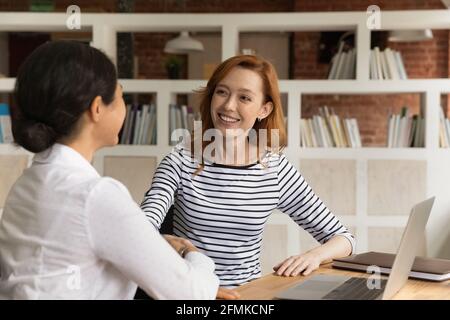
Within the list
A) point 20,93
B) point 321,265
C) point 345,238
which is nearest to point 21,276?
point 20,93

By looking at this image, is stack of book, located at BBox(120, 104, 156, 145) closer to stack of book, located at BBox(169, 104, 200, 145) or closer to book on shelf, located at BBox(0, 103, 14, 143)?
stack of book, located at BBox(169, 104, 200, 145)

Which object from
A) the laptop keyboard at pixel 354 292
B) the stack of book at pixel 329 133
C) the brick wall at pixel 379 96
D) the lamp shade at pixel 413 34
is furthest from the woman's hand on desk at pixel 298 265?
the brick wall at pixel 379 96

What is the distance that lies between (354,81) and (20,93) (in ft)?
11.0

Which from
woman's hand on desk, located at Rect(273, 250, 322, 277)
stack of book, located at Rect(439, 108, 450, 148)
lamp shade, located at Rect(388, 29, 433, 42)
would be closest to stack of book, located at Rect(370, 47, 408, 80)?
stack of book, located at Rect(439, 108, 450, 148)

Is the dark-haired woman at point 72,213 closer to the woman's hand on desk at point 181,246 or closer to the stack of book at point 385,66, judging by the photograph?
the woman's hand on desk at point 181,246

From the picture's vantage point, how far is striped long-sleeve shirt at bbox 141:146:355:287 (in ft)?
6.75

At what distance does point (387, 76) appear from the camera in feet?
14.1

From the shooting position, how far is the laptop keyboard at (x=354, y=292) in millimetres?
1382

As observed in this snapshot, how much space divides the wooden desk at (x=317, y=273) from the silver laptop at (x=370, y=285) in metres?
0.03

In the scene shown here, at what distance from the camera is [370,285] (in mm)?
1532

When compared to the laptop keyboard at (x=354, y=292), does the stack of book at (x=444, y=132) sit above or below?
above

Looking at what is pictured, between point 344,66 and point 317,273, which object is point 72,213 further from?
point 344,66

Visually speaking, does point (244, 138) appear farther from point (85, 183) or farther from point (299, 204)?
point (85, 183)

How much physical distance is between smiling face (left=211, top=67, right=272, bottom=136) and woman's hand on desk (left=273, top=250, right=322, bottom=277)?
564mm
